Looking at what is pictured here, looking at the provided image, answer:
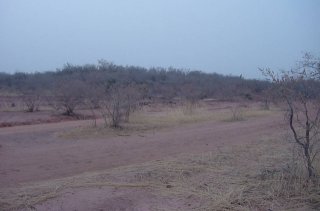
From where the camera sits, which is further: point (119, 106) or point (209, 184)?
point (119, 106)

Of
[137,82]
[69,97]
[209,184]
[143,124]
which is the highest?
[137,82]

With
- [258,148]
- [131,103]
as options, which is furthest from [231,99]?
[258,148]

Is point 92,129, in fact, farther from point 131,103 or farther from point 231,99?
point 231,99

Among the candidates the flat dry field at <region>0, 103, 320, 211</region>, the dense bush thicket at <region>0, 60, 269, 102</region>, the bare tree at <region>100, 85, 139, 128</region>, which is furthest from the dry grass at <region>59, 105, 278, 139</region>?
the dense bush thicket at <region>0, 60, 269, 102</region>

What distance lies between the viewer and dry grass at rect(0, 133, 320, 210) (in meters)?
8.22

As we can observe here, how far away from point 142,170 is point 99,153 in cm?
292

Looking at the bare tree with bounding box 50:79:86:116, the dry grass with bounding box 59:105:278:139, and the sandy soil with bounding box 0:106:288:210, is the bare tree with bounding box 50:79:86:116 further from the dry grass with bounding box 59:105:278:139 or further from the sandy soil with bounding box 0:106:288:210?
the sandy soil with bounding box 0:106:288:210

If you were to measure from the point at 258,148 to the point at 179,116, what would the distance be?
9.76 m

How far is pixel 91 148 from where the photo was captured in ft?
44.9

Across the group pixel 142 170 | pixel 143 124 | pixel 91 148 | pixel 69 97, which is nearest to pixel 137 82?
pixel 69 97

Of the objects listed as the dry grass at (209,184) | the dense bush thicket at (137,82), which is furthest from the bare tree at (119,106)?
the dense bush thicket at (137,82)

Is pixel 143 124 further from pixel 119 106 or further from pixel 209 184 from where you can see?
pixel 209 184

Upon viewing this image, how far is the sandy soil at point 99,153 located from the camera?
8133 mm

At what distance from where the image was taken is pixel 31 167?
10.8 meters
